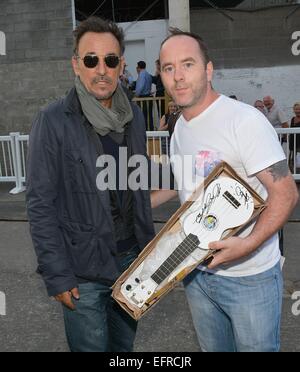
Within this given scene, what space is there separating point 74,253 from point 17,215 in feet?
15.6

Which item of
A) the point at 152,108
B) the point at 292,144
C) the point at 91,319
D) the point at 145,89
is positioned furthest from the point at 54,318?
the point at 145,89

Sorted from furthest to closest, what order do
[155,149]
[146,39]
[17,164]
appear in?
[146,39] → [17,164] → [155,149]

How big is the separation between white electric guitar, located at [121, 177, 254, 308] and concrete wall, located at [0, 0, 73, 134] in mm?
11057

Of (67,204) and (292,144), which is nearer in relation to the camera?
(67,204)

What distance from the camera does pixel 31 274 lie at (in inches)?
185

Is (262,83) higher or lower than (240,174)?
higher

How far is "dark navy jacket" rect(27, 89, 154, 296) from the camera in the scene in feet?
6.98

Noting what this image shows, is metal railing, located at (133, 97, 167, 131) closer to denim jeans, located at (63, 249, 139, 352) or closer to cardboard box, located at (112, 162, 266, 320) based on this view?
denim jeans, located at (63, 249, 139, 352)

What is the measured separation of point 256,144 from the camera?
1860 mm

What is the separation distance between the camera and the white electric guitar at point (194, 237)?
1.92 meters

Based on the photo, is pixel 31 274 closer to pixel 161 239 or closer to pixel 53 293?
pixel 53 293

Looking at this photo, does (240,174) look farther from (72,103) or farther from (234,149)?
(72,103)

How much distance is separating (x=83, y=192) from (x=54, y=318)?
6.41ft
